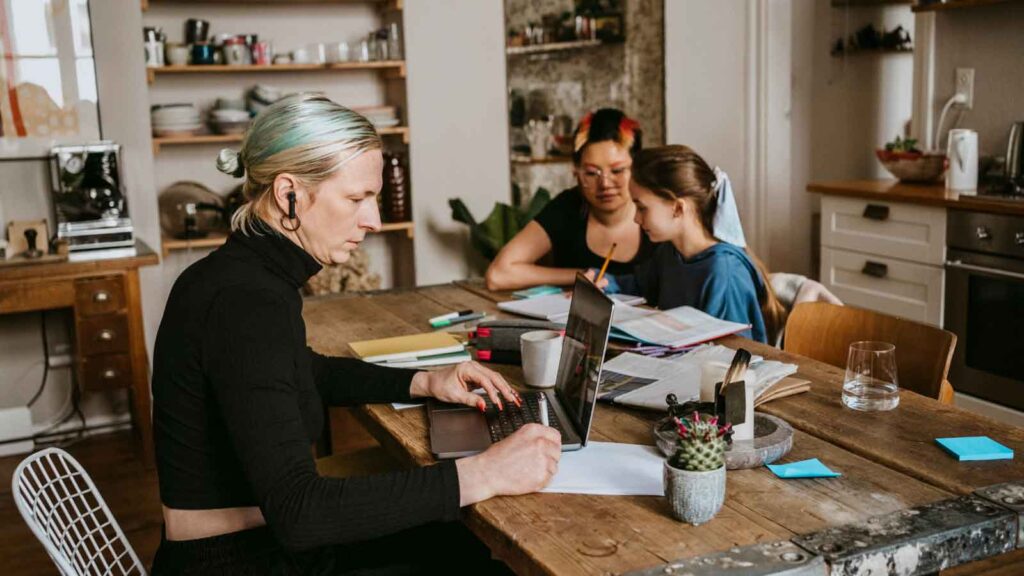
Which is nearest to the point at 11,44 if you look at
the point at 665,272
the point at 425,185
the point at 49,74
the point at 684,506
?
the point at 49,74

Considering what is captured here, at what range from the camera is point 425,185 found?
186 inches

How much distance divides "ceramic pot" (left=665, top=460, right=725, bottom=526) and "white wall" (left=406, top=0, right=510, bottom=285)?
137 inches

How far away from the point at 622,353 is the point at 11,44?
300cm

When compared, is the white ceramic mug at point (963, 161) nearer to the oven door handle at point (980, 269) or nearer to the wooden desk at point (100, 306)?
the oven door handle at point (980, 269)

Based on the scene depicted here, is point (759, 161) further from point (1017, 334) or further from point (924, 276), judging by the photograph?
point (1017, 334)

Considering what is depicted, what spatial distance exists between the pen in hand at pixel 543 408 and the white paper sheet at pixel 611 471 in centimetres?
13

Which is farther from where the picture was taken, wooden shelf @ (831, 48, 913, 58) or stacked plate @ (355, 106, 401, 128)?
wooden shelf @ (831, 48, 913, 58)

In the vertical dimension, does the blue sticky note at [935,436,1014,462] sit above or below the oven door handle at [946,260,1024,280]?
above

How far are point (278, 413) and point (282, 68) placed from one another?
10.6 ft

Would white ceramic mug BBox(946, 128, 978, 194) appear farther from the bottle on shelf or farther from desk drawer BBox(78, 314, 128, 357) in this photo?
desk drawer BBox(78, 314, 128, 357)

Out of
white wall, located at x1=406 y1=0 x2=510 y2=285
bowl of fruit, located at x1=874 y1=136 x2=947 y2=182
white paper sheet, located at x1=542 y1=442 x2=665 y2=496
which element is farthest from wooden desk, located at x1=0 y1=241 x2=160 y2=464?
bowl of fruit, located at x1=874 y1=136 x2=947 y2=182

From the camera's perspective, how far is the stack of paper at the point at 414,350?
87.8 inches

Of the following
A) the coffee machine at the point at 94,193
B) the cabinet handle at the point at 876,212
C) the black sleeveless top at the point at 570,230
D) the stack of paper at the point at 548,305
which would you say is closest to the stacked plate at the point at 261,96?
the coffee machine at the point at 94,193

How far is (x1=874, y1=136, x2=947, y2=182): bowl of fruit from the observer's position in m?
4.15
